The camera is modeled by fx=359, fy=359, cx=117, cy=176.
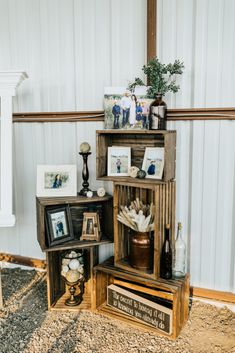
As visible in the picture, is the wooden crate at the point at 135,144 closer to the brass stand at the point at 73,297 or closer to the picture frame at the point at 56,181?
the picture frame at the point at 56,181

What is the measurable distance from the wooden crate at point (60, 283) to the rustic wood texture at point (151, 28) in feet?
4.55

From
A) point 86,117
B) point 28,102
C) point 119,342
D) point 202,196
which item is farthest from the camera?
point 28,102

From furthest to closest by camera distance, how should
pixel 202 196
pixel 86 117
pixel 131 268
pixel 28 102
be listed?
pixel 28 102 → pixel 86 117 → pixel 202 196 → pixel 131 268

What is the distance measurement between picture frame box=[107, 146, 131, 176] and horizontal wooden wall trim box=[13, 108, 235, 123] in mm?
365

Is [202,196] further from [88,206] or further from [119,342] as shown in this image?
[119,342]

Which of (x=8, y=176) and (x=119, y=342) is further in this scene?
(x=8, y=176)

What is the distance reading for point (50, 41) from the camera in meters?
2.73

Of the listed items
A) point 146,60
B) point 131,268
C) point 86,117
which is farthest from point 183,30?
point 131,268

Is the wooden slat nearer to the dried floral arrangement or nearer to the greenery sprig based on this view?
the dried floral arrangement

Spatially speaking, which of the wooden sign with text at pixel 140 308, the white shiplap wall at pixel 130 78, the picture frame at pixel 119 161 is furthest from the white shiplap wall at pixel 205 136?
the wooden sign with text at pixel 140 308

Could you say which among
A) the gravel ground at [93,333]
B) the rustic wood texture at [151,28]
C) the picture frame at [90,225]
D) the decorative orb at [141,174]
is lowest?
the gravel ground at [93,333]

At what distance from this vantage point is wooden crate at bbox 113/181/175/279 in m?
2.15

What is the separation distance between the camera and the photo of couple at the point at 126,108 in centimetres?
229

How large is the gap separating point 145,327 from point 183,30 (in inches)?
75.2
